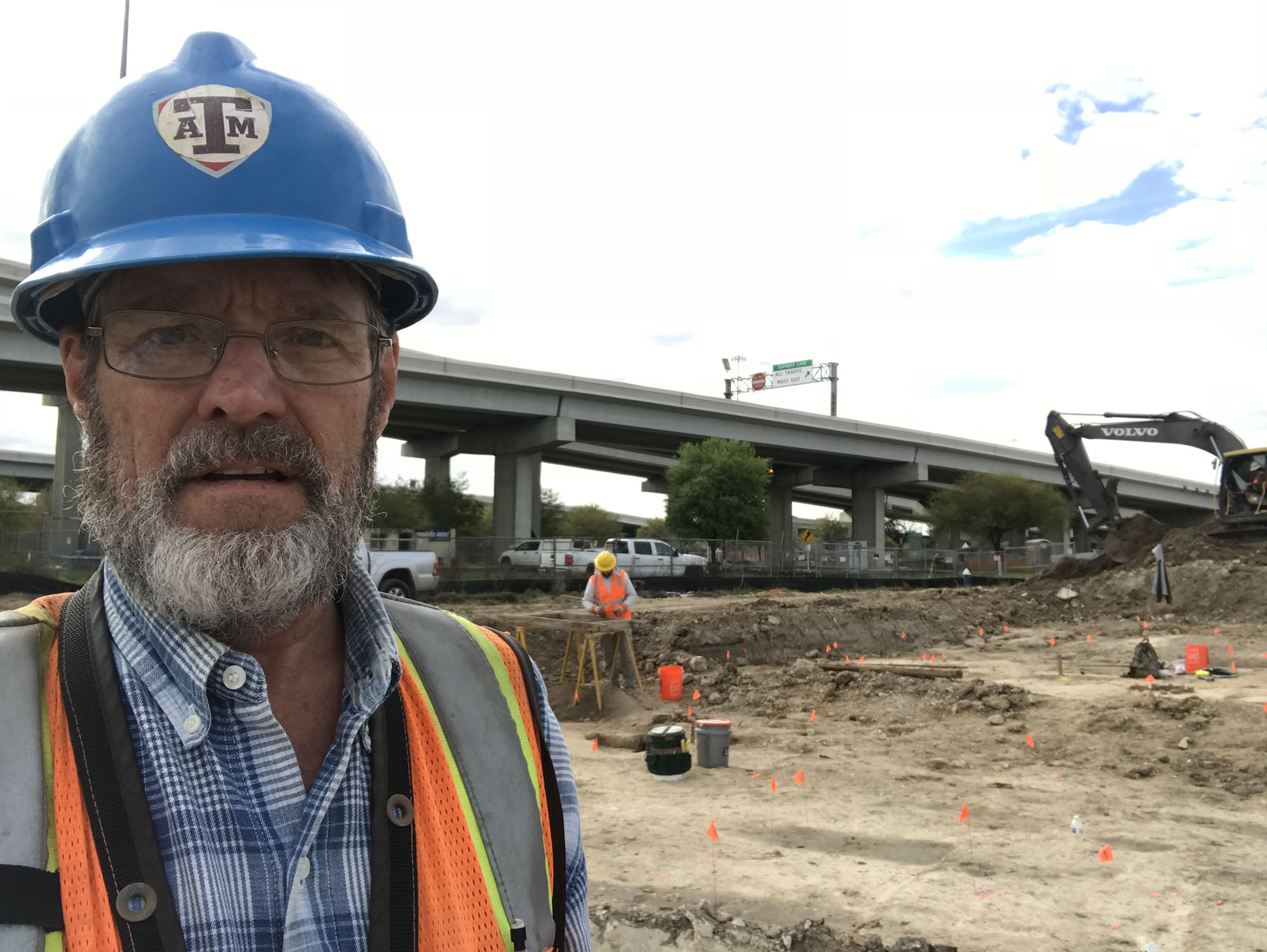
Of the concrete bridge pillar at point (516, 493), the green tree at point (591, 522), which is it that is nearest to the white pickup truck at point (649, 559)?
the concrete bridge pillar at point (516, 493)

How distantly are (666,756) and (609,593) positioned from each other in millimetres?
4728

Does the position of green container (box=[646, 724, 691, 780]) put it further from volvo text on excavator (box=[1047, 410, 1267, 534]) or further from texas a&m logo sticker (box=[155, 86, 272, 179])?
volvo text on excavator (box=[1047, 410, 1267, 534])

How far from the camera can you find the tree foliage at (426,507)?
4872 cm

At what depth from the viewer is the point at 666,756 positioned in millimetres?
8766

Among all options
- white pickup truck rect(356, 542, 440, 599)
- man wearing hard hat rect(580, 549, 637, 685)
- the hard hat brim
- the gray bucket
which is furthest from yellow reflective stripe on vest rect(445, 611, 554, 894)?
white pickup truck rect(356, 542, 440, 599)

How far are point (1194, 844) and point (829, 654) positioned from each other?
11.5m

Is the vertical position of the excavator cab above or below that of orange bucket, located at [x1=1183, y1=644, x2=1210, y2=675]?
above

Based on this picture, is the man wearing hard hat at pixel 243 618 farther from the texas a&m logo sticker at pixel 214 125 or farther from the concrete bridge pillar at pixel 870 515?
the concrete bridge pillar at pixel 870 515

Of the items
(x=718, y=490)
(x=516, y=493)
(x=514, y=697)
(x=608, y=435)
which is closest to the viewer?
(x=514, y=697)

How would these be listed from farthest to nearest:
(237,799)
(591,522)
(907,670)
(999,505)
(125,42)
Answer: (591,522) → (999,505) → (907,670) → (125,42) → (237,799)

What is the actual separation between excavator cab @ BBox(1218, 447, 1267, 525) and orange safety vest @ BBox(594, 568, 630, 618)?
1889 cm

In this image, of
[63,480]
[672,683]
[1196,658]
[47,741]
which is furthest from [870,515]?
[47,741]

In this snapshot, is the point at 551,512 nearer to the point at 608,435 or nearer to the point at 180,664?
the point at 608,435

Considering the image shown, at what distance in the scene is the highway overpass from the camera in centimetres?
3800
